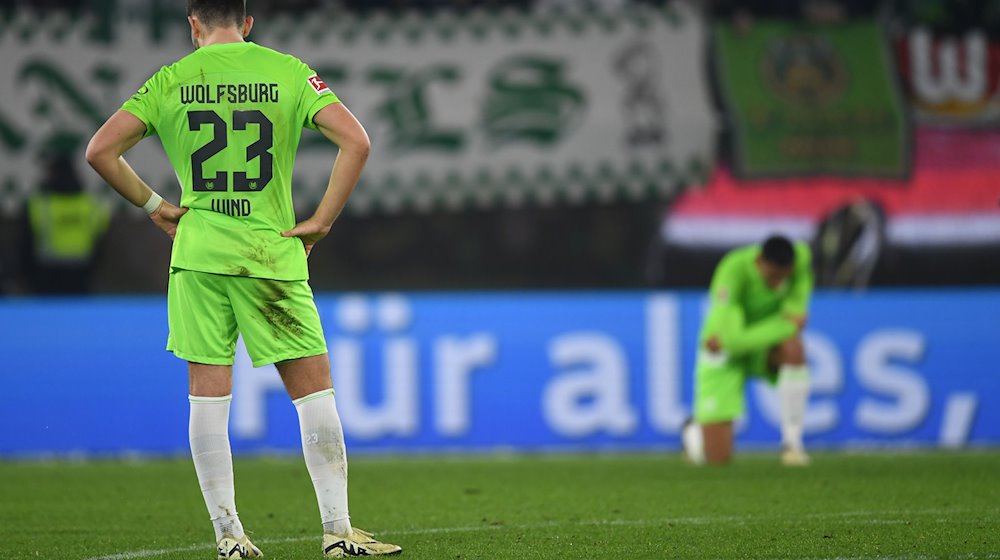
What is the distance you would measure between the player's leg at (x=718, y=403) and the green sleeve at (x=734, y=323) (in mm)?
226

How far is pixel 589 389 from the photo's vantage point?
462 inches

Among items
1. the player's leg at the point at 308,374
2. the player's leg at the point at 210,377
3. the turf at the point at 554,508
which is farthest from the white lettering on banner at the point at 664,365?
the player's leg at the point at 210,377

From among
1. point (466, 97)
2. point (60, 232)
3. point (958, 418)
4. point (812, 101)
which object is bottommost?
point (958, 418)

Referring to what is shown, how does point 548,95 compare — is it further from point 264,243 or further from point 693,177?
point 264,243

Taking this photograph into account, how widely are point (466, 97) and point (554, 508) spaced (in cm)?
555

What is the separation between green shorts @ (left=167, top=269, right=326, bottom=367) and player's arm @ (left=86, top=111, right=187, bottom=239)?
195mm

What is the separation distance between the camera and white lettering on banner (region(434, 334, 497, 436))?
38.5 ft

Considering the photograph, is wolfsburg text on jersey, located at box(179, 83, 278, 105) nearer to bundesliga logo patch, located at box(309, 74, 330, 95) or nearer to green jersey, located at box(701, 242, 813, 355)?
bundesliga logo patch, located at box(309, 74, 330, 95)

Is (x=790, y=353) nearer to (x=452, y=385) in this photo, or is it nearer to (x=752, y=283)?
(x=752, y=283)

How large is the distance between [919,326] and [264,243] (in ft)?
23.9

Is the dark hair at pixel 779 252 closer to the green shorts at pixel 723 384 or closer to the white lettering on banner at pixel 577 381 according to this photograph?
the green shorts at pixel 723 384

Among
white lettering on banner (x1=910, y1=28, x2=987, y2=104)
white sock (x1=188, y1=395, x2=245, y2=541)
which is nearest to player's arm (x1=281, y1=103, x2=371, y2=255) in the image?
white sock (x1=188, y1=395, x2=245, y2=541)

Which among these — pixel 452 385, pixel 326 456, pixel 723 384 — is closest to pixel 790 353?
pixel 723 384

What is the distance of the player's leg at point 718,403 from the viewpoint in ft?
33.8
